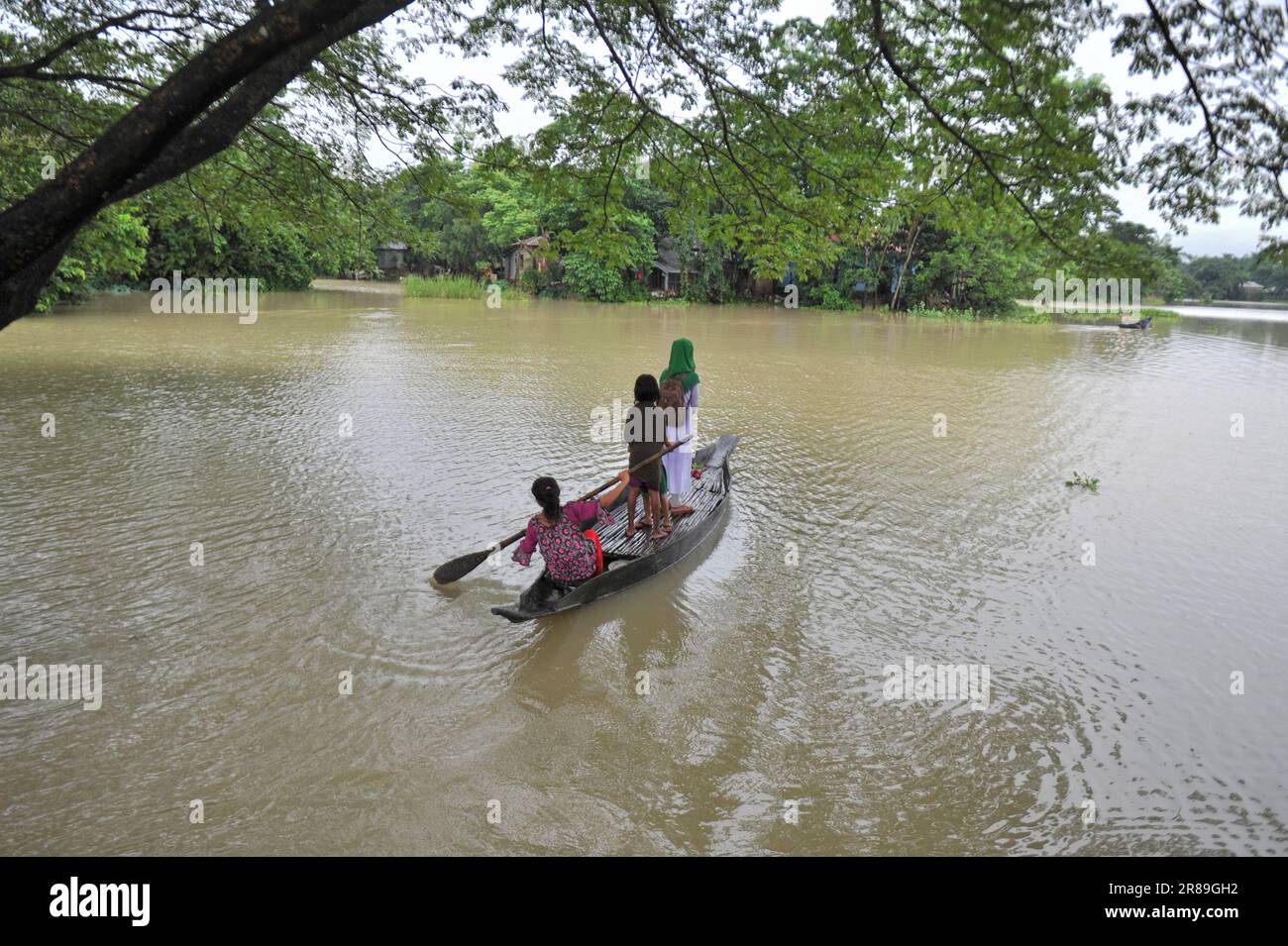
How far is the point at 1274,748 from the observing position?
13.9 feet

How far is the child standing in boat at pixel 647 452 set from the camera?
6504 millimetres

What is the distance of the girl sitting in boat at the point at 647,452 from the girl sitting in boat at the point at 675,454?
0.08m

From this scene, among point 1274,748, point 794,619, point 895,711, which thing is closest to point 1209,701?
point 1274,748

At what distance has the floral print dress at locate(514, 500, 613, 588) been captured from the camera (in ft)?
17.7

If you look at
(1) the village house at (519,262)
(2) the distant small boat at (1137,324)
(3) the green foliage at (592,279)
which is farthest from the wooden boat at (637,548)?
(3) the green foliage at (592,279)

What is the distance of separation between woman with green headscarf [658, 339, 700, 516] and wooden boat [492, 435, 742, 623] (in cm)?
14

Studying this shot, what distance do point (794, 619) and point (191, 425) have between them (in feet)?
29.6

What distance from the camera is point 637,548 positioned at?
634 centimetres

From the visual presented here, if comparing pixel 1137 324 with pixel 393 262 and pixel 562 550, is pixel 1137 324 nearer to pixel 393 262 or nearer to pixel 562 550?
pixel 562 550

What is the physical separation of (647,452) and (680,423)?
0.58m

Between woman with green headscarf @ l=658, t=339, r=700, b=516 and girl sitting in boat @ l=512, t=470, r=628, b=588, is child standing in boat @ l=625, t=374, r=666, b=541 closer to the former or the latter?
woman with green headscarf @ l=658, t=339, r=700, b=516

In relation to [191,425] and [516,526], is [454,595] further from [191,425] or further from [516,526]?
[191,425]

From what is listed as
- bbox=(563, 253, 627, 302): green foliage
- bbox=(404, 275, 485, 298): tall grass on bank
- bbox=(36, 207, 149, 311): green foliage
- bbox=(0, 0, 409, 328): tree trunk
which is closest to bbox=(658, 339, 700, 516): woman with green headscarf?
bbox=(0, 0, 409, 328): tree trunk

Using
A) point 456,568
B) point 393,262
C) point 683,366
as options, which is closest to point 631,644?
point 456,568
